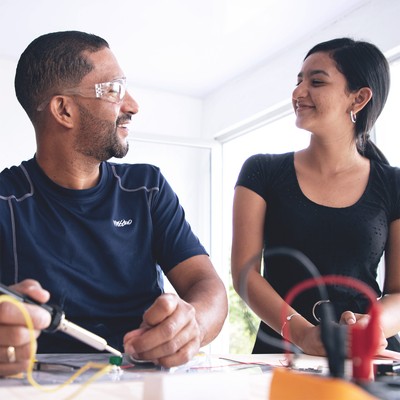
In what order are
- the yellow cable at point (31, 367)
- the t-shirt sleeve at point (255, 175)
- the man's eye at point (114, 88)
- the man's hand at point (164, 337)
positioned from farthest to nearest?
the t-shirt sleeve at point (255, 175), the man's eye at point (114, 88), the man's hand at point (164, 337), the yellow cable at point (31, 367)

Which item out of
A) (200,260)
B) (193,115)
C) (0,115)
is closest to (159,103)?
(193,115)

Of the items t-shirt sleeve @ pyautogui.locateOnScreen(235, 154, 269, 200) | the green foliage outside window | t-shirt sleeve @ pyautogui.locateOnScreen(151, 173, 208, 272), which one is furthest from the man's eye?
the green foliage outside window

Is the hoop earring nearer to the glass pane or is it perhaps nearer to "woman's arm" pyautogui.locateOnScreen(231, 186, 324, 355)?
"woman's arm" pyautogui.locateOnScreen(231, 186, 324, 355)

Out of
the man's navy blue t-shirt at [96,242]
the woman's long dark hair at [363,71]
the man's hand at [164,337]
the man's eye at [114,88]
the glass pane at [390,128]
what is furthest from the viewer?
the glass pane at [390,128]

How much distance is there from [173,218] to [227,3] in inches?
88.4

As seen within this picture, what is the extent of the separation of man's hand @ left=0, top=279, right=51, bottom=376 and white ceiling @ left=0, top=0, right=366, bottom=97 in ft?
9.41

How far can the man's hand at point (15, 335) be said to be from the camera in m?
0.68

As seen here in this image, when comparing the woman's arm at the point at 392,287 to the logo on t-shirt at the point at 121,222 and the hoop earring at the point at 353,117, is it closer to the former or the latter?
the hoop earring at the point at 353,117

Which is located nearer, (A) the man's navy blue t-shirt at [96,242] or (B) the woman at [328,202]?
(A) the man's navy blue t-shirt at [96,242]

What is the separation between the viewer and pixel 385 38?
3029mm

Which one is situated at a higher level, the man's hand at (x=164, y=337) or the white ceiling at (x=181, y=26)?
the white ceiling at (x=181, y=26)

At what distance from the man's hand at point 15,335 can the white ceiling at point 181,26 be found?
2868 millimetres

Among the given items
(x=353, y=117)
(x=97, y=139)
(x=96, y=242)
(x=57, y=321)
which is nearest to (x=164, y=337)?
(x=57, y=321)

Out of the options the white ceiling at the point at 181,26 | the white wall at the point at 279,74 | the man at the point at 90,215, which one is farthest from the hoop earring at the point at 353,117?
the white ceiling at the point at 181,26
